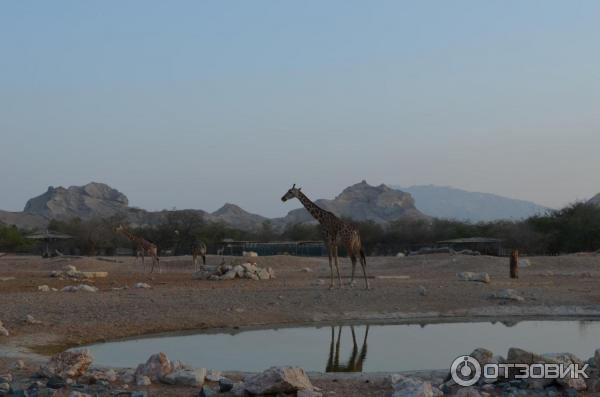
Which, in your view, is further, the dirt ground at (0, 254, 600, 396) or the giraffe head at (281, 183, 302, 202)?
the giraffe head at (281, 183, 302, 202)

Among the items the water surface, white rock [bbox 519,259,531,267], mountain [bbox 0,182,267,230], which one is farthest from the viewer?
mountain [bbox 0,182,267,230]

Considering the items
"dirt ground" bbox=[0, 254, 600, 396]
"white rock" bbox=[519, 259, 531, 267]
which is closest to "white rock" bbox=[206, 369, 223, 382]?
"dirt ground" bbox=[0, 254, 600, 396]

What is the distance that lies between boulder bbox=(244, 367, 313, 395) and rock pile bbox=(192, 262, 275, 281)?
19.6 m

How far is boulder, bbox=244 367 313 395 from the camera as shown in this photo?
27.2 feet

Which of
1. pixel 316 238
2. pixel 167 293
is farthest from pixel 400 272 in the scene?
pixel 316 238

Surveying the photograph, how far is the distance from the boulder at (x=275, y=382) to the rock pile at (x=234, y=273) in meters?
19.6

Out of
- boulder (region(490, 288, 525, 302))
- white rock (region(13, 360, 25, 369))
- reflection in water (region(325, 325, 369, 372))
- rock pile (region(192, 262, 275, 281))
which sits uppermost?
rock pile (region(192, 262, 275, 281))

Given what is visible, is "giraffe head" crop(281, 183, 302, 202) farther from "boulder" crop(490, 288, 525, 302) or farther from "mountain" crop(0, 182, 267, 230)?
"mountain" crop(0, 182, 267, 230)

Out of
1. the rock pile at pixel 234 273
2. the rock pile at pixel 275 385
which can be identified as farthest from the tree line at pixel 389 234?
the rock pile at pixel 275 385

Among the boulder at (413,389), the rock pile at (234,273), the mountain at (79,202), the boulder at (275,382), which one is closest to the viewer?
the boulder at (413,389)

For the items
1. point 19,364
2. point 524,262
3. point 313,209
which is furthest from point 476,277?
point 19,364

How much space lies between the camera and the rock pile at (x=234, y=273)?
28.1m

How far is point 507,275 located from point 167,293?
1501 centimetres

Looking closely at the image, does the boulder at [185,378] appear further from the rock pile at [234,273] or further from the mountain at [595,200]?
the mountain at [595,200]
